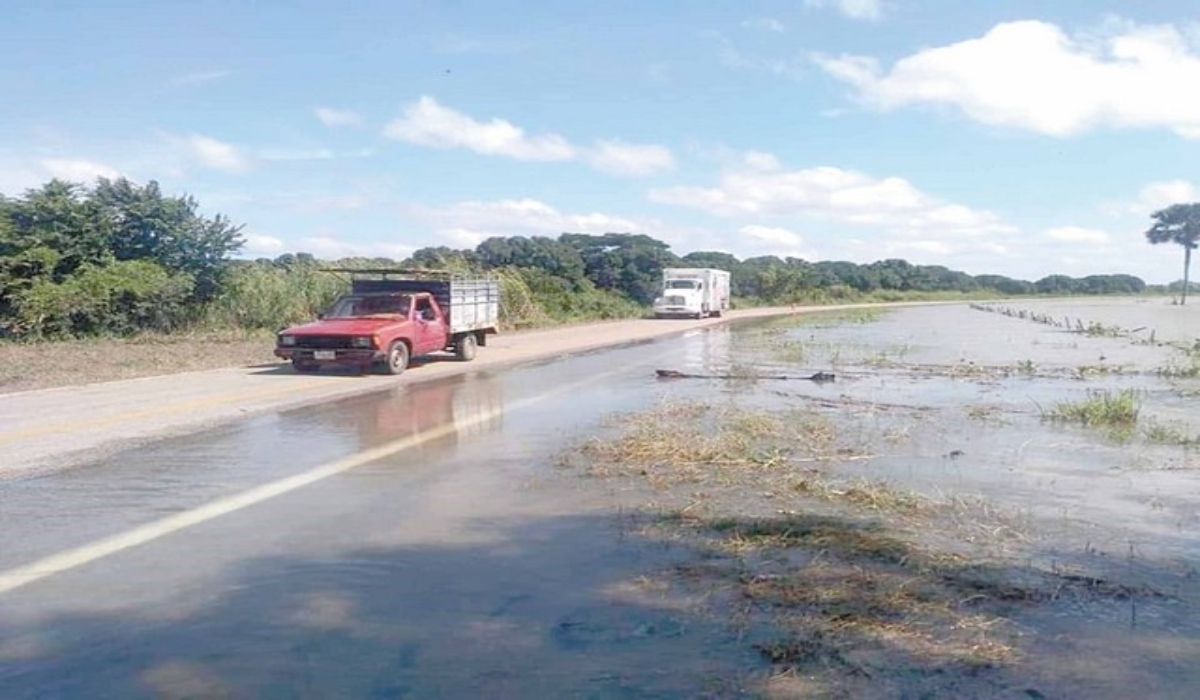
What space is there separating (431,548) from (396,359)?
13613 millimetres

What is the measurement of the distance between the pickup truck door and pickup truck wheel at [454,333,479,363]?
3.18ft

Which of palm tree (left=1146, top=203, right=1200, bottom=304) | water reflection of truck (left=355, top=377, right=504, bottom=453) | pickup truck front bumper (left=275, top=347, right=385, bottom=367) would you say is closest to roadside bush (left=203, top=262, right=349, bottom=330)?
pickup truck front bumper (left=275, top=347, right=385, bottom=367)

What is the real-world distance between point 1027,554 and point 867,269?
11670 cm

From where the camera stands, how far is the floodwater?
4836 millimetres

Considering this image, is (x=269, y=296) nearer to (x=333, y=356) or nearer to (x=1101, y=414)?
(x=333, y=356)

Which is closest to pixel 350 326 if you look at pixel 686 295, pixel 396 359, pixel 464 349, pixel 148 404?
pixel 396 359

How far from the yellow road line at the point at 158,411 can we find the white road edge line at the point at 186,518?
3961 mm

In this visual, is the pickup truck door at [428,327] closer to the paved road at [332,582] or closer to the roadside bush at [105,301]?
the paved road at [332,582]

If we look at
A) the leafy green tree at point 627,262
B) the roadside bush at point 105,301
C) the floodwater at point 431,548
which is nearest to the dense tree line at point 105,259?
the roadside bush at point 105,301

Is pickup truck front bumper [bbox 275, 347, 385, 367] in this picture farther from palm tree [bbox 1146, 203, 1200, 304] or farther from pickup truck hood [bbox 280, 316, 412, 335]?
palm tree [bbox 1146, 203, 1200, 304]

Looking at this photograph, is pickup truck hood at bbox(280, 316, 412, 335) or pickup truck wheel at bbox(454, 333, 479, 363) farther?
pickup truck wheel at bbox(454, 333, 479, 363)

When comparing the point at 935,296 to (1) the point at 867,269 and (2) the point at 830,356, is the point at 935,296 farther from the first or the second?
(2) the point at 830,356

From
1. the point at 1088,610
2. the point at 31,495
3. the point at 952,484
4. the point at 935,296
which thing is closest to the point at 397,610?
the point at 1088,610

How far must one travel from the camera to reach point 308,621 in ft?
18.1
